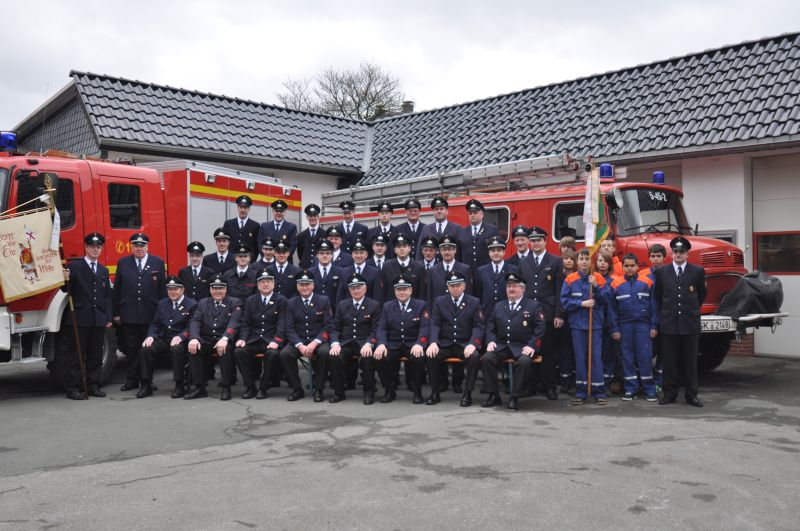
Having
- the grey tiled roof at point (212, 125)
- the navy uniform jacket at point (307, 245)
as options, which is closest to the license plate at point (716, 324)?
the navy uniform jacket at point (307, 245)

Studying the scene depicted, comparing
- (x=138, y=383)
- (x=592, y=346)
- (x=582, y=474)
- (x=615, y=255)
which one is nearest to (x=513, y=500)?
(x=582, y=474)

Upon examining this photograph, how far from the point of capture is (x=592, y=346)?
8.65 m

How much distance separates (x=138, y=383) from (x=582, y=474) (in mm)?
6419

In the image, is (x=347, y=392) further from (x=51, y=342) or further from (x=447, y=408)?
(x=51, y=342)

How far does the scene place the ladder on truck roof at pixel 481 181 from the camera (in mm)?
10820

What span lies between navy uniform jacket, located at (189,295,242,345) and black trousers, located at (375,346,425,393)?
198 cm

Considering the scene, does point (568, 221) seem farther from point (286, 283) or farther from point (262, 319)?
point (262, 319)

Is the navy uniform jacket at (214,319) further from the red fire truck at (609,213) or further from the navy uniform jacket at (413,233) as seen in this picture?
the red fire truck at (609,213)

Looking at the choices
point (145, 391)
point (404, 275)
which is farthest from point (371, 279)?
point (145, 391)

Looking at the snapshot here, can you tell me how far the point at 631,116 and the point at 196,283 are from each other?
29.8 feet

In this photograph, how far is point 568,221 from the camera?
10.5 m

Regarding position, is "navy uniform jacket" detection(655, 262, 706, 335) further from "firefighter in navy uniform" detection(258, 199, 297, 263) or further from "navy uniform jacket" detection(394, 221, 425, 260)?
"firefighter in navy uniform" detection(258, 199, 297, 263)

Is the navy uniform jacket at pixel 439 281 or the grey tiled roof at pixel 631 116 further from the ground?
the grey tiled roof at pixel 631 116

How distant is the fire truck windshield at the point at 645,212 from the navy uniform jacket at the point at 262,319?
4596 millimetres
